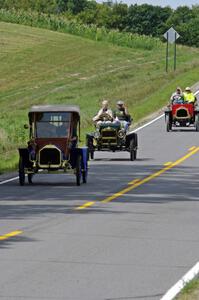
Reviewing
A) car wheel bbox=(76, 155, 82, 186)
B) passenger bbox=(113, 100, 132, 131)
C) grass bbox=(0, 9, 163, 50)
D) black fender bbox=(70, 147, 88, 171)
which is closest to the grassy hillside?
grass bbox=(0, 9, 163, 50)

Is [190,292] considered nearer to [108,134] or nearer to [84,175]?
[84,175]

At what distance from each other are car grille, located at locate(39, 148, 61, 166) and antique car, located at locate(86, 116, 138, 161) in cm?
801

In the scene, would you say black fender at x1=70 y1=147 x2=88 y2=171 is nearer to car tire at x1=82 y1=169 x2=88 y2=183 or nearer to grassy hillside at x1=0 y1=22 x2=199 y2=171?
car tire at x1=82 y1=169 x2=88 y2=183

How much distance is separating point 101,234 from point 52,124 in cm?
1034

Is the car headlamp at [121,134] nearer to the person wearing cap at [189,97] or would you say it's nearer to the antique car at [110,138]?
the antique car at [110,138]

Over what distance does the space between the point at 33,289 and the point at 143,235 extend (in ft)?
17.3

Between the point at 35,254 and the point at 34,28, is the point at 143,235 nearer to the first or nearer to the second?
the point at 35,254

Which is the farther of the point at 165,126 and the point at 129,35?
the point at 129,35

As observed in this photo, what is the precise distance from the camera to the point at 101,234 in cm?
1673

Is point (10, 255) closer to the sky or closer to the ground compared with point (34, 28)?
closer to the ground

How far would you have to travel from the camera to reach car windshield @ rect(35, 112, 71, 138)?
Result: 26672 mm

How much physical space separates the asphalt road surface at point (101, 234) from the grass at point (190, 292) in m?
0.25

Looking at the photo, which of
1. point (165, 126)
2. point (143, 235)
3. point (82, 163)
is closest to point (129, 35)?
point (165, 126)

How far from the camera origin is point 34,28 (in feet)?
355
